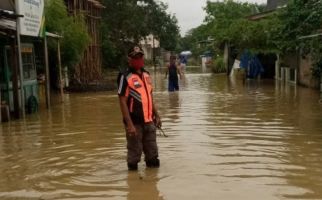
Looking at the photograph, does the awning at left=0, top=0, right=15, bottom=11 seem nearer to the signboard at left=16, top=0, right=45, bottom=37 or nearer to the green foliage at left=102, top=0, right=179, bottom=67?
the signboard at left=16, top=0, right=45, bottom=37

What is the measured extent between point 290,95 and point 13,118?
1065 cm

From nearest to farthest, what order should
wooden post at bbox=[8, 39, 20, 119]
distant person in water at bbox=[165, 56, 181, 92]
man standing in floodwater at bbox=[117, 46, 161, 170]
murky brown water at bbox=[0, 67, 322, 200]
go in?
murky brown water at bbox=[0, 67, 322, 200]
man standing in floodwater at bbox=[117, 46, 161, 170]
wooden post at bbox=[8, 39, 20, 119]
distant person in water at bbox=[165, 56, 181, 92]

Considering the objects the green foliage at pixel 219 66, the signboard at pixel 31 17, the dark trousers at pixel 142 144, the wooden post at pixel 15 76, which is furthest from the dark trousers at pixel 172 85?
the green foliage at pixel 219 66

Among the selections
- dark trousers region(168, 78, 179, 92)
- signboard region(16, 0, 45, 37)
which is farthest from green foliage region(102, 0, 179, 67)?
signboard region(16, 0, 45, 37)

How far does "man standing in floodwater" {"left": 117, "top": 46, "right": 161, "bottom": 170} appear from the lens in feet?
25.7

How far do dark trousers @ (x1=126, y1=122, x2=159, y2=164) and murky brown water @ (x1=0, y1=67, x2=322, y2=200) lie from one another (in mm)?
218

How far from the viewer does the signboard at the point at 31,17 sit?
15703 millimetres

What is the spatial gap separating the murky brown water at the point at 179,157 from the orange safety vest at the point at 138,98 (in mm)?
780

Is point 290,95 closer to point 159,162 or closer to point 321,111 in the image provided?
point 321,111

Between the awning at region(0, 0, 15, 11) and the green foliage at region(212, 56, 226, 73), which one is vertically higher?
the awning at region(0, 0, 15, 11)

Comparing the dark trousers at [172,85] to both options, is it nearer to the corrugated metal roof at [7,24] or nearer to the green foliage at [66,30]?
the green foliage at [66,30]

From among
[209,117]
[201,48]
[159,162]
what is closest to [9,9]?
[209,117]

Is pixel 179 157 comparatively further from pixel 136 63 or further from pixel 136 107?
pixel 136 63

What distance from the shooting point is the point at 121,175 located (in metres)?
7.80
